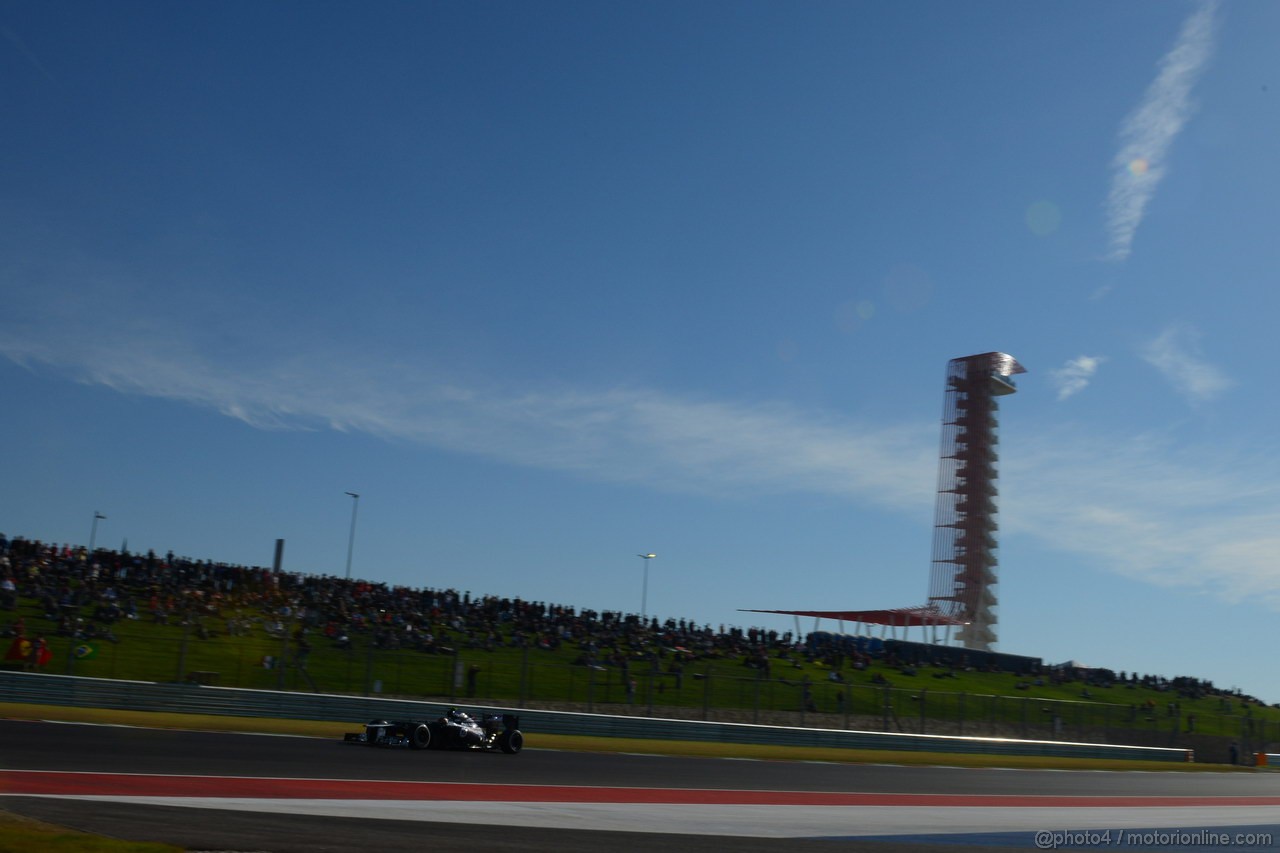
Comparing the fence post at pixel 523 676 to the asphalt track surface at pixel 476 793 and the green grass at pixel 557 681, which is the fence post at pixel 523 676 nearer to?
the green grass at pixel 557 681

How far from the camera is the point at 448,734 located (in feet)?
65.7

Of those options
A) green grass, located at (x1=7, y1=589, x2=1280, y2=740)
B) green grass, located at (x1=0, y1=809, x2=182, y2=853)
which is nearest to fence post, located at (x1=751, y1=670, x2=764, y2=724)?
green grass, located at (x1=7, y1=589, x2=1280, y2=740)

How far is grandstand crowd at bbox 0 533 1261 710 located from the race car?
294 inches

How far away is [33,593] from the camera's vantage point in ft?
91.4

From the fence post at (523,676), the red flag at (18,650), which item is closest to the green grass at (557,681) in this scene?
the fence post at (523,676)


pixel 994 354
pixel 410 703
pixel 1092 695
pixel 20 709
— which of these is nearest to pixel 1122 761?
pixel 1092 695

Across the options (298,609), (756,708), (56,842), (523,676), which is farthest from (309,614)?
(56,842)

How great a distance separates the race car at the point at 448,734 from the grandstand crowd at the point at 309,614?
746 centimetres

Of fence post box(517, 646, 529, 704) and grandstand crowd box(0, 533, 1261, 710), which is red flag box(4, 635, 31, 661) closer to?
grandstand crowd box(0, 533, 1261, 710)

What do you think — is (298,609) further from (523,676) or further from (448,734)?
(448,734)

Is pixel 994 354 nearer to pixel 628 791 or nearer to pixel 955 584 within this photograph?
pixel 955 584

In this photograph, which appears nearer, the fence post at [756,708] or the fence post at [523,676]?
the fence post at [523,676]

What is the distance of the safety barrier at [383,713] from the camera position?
72.4 feet

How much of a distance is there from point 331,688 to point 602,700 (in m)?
7.27
